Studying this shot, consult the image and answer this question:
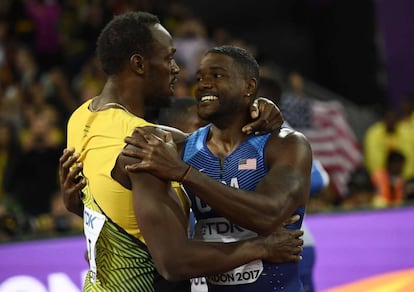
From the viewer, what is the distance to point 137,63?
12.6 feet

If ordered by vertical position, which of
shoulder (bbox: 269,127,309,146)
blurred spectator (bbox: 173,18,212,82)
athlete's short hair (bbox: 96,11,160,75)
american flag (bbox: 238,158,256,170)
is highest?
blurred spectator (bbox: 173,18,212,82)

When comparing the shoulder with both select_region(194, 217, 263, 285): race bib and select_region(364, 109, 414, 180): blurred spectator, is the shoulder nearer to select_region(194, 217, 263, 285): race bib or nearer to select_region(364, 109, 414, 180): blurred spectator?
select_region(194, 217, 263, 285): race bib

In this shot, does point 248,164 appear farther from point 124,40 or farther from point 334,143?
point 334,143

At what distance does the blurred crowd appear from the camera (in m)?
9.08

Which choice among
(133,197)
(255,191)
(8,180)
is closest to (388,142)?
(8,180)

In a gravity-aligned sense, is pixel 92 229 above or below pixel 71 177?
below

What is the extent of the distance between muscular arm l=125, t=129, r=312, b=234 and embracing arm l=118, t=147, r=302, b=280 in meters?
0.07

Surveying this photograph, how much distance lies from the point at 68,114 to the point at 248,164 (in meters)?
7.25

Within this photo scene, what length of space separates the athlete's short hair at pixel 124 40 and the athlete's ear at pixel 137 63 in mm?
15

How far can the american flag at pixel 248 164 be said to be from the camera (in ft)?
12.8

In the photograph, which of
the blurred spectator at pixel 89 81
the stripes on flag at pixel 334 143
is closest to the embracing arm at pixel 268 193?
the stripes on flag at pixel 334 143

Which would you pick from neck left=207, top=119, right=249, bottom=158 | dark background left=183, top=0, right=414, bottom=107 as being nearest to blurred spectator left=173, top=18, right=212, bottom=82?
dark background left=183, top=0, right=414, bottom=107

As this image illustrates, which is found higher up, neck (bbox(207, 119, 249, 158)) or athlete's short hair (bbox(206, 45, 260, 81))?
athlete's short hair (bbox(206, 45, 260, 81))

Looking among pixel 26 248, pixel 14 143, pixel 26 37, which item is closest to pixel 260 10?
pixel 26 37
